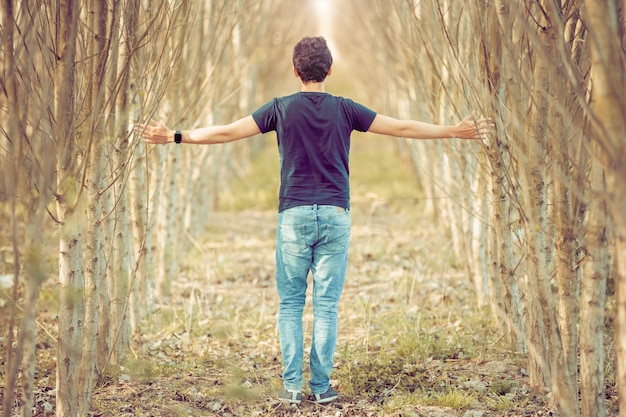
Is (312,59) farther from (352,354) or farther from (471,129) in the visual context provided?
(352,354)

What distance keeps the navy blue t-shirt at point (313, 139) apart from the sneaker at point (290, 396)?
0.96 meters

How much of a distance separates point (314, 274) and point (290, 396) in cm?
64

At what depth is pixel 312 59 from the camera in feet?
11.9

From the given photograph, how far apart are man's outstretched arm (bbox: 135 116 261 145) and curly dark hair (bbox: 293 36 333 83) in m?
0.35

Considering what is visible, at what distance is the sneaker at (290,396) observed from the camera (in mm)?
3860

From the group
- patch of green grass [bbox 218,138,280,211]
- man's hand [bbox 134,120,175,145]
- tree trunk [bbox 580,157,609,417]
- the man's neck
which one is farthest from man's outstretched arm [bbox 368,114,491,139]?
patch of green grass [bbox 218,138,280,211]

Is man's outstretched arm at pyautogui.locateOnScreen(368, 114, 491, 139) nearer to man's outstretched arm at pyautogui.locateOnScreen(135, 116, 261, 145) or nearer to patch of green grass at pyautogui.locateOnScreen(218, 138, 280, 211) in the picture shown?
man's outstretched arm at pyautogui.locateOnScreen(135, 116, 261, 145)

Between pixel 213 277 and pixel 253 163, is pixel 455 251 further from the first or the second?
pixel 253 163

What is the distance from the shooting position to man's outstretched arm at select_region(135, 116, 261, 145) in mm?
3703

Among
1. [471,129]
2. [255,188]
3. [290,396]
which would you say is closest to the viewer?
[471,129]

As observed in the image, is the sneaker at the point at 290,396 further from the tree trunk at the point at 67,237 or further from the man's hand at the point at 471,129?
the man's hand at the point at 471,129

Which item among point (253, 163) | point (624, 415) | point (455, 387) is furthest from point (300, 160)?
point (253, 163)

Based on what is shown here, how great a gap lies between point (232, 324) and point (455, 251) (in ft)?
9.68

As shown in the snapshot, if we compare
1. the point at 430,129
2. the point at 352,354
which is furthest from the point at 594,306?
the point at 352,354
